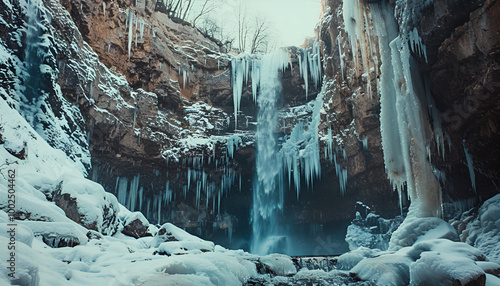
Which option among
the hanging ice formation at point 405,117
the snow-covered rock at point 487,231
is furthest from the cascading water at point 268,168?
the snow-covered rock at point 487,231

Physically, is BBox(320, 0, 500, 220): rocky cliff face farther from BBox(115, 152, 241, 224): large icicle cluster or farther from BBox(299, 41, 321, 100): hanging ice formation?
BBox(115, 152, 241, 224): large icicle cluster

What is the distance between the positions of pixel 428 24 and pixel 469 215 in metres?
5.72

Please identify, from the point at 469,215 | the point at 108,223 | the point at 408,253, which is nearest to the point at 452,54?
the point at 469,215

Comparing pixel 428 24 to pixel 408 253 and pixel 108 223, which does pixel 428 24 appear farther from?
pixel 108 223

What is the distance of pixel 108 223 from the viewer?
7605 mm

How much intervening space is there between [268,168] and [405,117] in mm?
11299

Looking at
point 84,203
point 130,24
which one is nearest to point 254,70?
point 130,24

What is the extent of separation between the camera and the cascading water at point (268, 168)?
1947 cm

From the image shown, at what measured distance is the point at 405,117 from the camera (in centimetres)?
919

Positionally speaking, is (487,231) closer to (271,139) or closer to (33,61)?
(271,139)

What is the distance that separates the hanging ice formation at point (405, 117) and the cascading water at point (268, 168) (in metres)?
8.75

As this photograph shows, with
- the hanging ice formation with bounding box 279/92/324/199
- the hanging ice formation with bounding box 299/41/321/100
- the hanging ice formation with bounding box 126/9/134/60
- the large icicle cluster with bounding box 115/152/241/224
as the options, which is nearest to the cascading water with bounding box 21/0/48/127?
the hanging ice formation with bounding box 126/9/134/60

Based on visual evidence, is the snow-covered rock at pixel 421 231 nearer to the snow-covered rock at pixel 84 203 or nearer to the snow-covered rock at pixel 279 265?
the snow-covered rock at pixel 279 265

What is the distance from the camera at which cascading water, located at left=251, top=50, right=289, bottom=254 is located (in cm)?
1947
